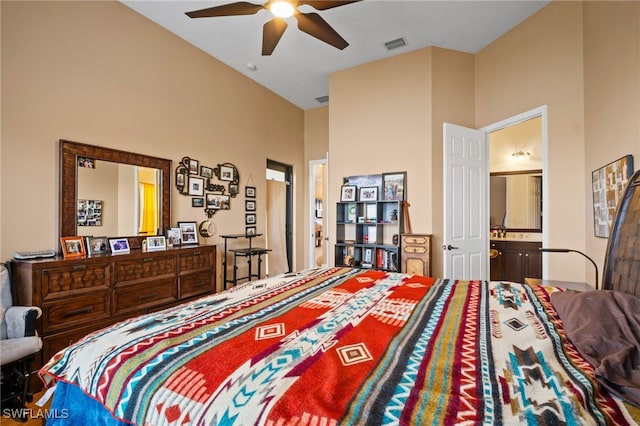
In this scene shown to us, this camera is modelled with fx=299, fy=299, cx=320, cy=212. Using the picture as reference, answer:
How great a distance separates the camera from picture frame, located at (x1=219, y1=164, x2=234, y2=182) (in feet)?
13.7

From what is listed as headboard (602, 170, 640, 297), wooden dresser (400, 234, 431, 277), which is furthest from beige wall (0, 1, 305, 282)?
headboard (602, 170, 640, 297)

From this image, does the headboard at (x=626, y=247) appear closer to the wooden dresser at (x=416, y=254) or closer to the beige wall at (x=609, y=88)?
the beige wall at (x=609, y=88)

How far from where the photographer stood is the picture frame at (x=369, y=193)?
3.98 m

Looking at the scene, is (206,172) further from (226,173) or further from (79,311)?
(79,311)

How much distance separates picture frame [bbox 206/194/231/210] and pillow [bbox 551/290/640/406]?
3693mm

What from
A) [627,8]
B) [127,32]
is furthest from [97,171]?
[627,8]

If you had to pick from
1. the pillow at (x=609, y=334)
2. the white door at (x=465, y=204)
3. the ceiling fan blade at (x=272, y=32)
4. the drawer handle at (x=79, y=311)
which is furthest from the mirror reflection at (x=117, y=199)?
the pillow at (x=609, y=334)

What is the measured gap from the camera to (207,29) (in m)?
3.43

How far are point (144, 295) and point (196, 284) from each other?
1.96 ft

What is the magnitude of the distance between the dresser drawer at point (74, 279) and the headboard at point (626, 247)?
134 inches

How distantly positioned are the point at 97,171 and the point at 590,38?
4455mm

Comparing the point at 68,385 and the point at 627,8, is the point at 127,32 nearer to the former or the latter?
the point at 68,385

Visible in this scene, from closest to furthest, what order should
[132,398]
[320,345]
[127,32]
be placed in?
[132,398] → [320,345] → [127,32]

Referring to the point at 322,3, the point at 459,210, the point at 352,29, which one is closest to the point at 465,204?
the point at 459,210
